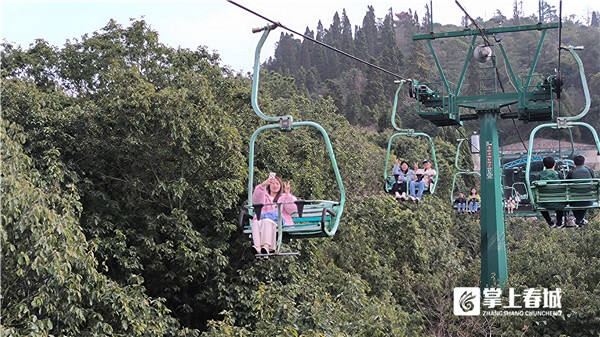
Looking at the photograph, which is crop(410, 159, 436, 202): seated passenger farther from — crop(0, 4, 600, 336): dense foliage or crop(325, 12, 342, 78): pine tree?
crop(325, 12, 342, 78): pine tree

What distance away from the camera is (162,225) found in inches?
529

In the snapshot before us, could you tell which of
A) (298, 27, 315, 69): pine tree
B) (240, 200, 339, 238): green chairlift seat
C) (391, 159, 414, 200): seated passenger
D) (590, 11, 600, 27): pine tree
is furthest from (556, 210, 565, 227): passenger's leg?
(590, 11, 600, 27): pine tree

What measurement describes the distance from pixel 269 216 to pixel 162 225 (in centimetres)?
606

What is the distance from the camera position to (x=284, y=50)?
354 feet

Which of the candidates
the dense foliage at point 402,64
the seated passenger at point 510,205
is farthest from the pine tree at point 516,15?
the seated passenger at point 510,205

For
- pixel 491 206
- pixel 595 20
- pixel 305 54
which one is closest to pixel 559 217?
pixel 491 206

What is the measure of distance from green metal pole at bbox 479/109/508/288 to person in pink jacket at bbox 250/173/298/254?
10833 mm

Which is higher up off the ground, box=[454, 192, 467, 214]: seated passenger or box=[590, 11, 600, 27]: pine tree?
box=[590, 11, 600, 27]: pine tree

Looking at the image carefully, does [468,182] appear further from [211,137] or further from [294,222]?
[294,222]

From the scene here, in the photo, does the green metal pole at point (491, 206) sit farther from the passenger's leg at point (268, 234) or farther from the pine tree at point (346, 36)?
the pine tree at point (346, 36)

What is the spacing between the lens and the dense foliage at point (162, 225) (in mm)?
9617

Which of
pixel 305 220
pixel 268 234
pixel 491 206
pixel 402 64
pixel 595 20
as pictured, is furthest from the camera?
pixel 595 20

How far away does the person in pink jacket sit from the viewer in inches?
298

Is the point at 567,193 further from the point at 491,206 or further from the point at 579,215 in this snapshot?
the point at 491,206
